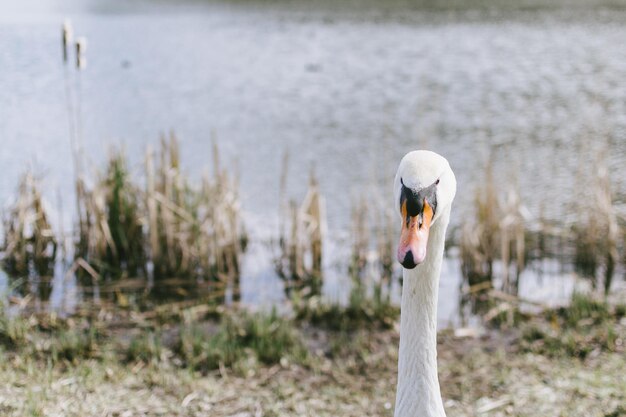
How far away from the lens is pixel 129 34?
2862 cm

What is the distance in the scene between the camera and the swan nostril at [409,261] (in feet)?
9.34

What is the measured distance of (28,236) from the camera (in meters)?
8.64

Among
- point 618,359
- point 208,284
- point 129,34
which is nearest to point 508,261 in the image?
point 618,359

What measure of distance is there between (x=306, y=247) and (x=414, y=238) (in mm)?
5514

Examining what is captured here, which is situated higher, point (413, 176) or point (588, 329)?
point (413, 176)

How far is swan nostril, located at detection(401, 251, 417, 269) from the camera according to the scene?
2848 millimetres

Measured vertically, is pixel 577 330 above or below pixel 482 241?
below

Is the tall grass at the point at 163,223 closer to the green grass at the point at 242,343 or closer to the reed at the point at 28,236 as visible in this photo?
the reed at the point at 28,236

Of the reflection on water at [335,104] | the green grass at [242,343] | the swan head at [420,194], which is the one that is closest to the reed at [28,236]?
the reflection on water at [335,104]

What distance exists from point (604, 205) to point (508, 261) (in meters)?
1.09

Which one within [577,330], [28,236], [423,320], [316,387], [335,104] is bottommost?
[316,387]

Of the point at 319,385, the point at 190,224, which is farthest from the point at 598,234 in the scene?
the point at 190,224

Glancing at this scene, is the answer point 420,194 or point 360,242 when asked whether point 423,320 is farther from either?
point 360,242

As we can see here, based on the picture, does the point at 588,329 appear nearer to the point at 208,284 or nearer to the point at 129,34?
the point at 208,284
